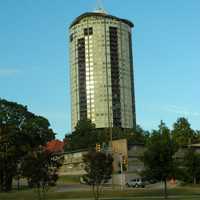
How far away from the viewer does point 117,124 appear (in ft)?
653

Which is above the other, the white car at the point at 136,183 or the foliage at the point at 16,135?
the foliage at the point at 16,135

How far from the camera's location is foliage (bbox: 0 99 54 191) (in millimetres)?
70500

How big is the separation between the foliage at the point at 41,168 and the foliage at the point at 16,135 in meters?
18.2

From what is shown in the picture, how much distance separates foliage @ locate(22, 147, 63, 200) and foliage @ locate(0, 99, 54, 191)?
1817 centimetres

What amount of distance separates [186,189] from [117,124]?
133196 millimetres

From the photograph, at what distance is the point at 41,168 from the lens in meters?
48.4

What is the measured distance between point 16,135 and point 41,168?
95.7 feet

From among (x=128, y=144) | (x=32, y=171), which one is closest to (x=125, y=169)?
(x=128, y=144)

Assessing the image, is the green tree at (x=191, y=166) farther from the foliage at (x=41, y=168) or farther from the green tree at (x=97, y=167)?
the foliage at (x=41, y=168)

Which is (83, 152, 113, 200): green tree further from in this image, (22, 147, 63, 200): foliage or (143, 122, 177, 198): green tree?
(143, 122, 177, 198): green tree

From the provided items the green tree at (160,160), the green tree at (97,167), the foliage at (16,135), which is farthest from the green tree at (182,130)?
the green tree at (97,167)

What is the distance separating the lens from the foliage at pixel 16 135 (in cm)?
7050

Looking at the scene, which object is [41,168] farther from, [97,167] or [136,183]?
[136,183]

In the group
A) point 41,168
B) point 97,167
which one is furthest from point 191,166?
point 41,168
